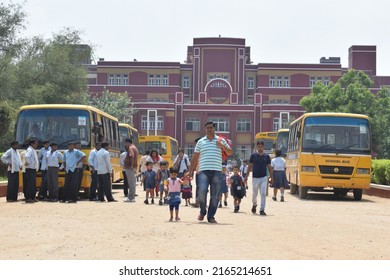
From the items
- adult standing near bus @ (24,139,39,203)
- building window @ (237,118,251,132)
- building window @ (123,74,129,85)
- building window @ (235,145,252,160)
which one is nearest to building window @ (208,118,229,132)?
building window @ (237,118,251,132)

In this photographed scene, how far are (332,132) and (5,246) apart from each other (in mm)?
16472

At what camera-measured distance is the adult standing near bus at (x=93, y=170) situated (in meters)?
23.5

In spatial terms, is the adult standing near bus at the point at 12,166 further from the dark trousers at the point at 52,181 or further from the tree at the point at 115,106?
the tree at the point at 115,106

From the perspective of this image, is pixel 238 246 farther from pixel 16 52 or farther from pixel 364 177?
pixel 16 52

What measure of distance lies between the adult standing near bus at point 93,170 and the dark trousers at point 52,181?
1268mm

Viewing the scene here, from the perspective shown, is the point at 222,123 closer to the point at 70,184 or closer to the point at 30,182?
the point at 70,184

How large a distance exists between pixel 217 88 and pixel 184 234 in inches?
3329

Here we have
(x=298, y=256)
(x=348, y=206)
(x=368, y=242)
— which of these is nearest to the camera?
(x=298, y=256)

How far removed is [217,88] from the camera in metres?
97.3

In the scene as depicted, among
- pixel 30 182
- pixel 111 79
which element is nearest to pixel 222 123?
pixel 111 79

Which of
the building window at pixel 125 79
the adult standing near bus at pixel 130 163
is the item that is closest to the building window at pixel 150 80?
the building window at pixel 125 79

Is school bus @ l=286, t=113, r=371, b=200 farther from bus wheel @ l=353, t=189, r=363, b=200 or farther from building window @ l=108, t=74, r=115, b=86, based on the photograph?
building window @ l=108, t=74, r=115, b=86

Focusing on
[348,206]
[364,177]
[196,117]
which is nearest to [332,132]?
[364,177]

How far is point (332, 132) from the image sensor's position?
26.3 meters
